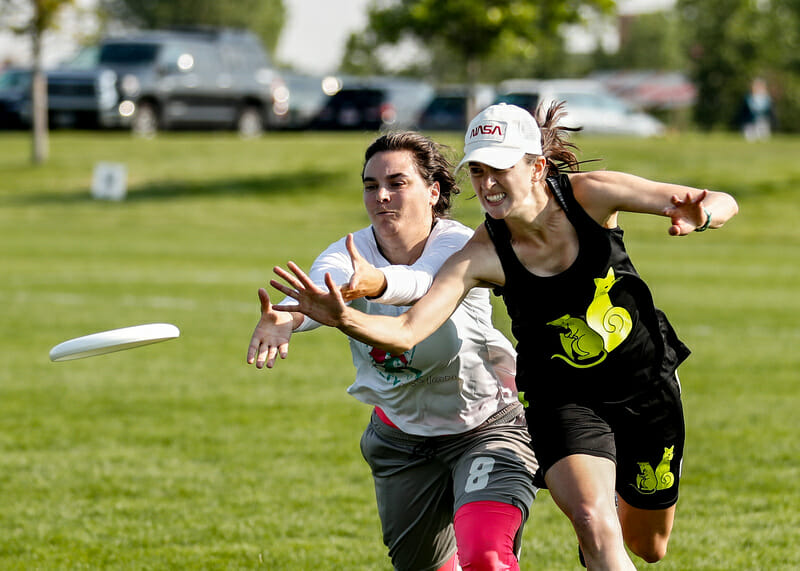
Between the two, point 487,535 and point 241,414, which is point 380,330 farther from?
point 241,414

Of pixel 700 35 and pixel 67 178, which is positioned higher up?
pixel 700 35

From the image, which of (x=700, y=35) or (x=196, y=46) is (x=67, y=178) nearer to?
(x=196, y=46)

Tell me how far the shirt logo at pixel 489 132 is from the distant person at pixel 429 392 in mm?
437

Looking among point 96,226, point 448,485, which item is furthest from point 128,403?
point 96,226

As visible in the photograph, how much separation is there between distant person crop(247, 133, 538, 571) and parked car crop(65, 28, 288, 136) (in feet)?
96.7

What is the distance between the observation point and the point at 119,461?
8086mm

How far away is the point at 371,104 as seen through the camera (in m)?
40.1

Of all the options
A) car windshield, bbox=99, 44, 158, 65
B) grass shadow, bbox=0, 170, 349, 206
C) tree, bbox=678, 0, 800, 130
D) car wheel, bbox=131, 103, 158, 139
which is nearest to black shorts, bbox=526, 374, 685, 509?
grass shadow, bbox=0, 170, 349, 206

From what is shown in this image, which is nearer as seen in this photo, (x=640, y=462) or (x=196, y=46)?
(x=640, y=462)

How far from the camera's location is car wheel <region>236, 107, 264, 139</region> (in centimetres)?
3722

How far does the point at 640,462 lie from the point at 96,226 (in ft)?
73.0

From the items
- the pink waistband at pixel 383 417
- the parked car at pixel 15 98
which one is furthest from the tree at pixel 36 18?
the pink waistband at pixel 383 417

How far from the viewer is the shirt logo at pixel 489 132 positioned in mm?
4320

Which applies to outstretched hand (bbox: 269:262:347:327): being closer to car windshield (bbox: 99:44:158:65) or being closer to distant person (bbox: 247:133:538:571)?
distant person (bbox: 247:133:538:571)
